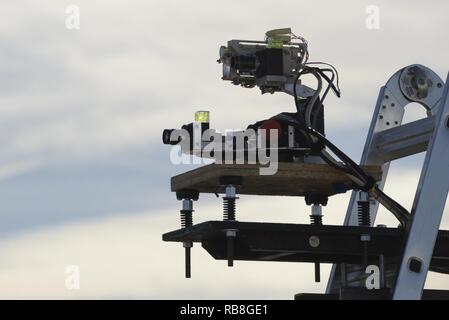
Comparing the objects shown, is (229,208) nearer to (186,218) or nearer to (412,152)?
(186,218)

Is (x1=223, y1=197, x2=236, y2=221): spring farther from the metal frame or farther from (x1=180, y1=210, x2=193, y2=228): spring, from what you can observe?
the metal frame

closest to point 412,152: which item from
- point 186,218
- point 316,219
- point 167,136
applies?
point 316,219

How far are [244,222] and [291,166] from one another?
3.08 ft

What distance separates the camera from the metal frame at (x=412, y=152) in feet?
59.7

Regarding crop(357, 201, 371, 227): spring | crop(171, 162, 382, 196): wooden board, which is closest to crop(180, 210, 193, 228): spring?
crop(171, 162, 382, 196): wooden board

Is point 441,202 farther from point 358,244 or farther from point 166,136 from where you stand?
point 166,136

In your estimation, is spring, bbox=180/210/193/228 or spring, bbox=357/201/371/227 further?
spring, bbox=357/201/371/227

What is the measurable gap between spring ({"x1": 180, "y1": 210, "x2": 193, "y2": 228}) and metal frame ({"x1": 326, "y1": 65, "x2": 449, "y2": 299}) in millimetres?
2103

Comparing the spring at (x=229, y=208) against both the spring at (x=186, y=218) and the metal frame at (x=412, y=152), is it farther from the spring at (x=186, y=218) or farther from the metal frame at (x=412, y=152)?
the metal frame at (x=412, y=152)

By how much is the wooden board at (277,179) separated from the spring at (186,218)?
11.8 inches

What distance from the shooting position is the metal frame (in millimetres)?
18188

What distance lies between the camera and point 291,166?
18.2 metres

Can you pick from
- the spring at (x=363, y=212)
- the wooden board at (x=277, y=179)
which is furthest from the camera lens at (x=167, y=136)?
the spring at (x=363, y=212)
